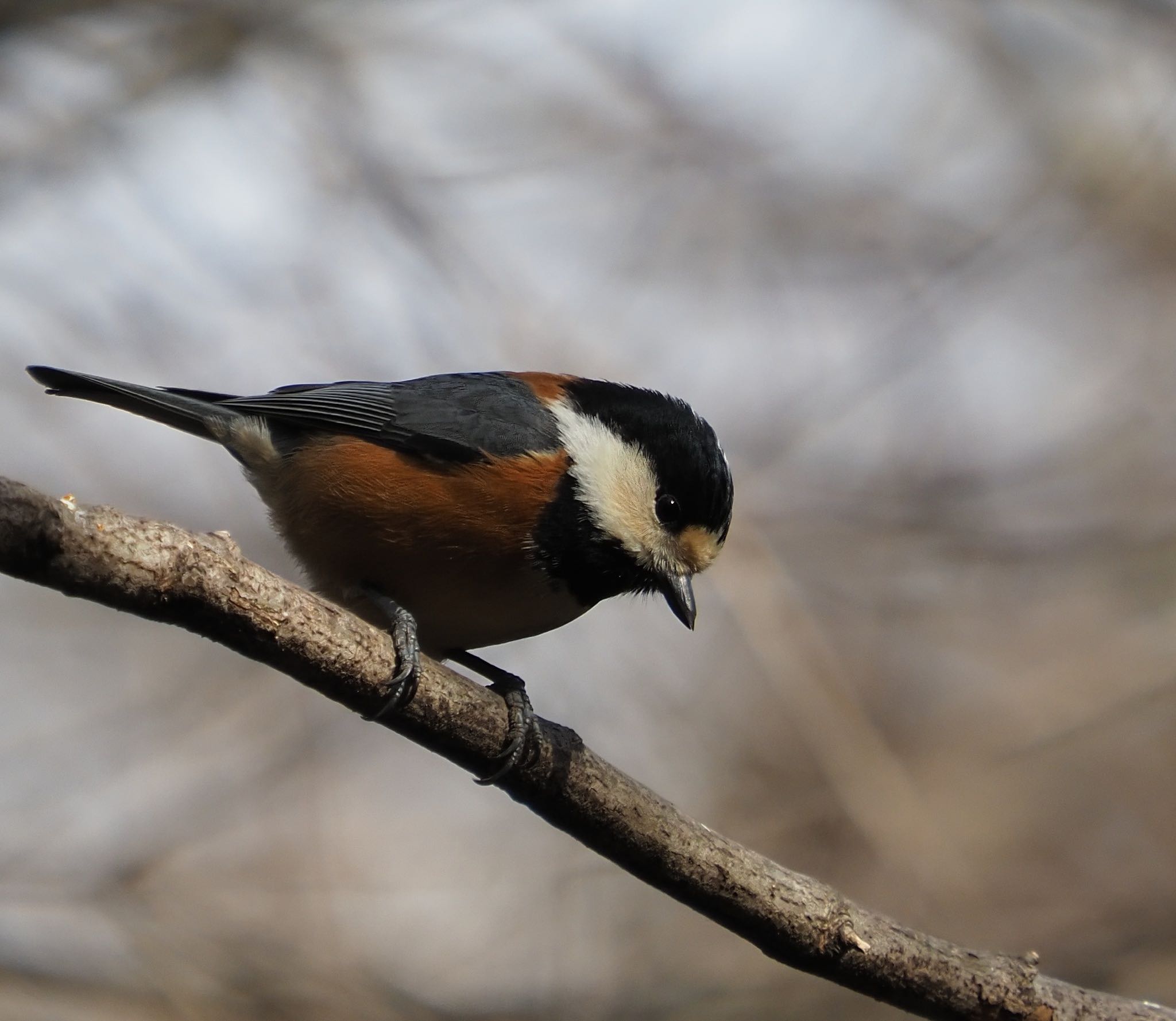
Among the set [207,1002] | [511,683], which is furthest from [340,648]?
[207,1002]

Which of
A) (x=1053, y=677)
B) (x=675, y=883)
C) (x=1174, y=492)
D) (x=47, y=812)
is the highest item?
(x=1174, y=492)

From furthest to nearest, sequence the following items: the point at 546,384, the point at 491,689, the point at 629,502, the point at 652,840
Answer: the point at 546,384, the point at 629,502, the point at 491,689, the point at 652,840

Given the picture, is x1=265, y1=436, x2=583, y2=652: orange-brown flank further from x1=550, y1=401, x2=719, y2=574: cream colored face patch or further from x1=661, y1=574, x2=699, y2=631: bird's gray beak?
x1=661, y1=574, x2=699, y2=631: bird's gray beak

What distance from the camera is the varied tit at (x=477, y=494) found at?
4.06 m

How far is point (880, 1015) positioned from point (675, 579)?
3689mm

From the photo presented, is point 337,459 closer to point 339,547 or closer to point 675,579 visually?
point 339,547

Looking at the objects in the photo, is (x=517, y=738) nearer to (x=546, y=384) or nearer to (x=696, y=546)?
(x=696, y=546)

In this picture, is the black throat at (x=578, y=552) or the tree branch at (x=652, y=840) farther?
the black throat at (x=578, y=552)

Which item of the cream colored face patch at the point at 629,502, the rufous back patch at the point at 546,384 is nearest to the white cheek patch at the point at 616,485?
the cream colored face patch at the point at 629,502

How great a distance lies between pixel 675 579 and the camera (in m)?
4.35

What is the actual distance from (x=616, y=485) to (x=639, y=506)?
12 centimetres

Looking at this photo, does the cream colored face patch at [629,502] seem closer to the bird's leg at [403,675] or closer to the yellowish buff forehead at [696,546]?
the yellowish buff forehead at [696,546]

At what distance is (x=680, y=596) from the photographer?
4.33 m

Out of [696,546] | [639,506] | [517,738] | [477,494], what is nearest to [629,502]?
[639,506]
